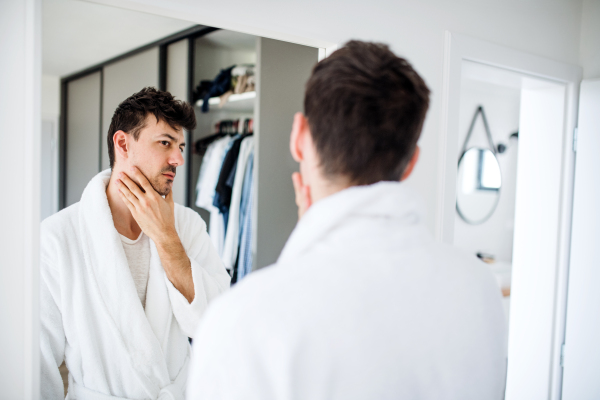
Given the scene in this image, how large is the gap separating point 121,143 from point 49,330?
1.39ft

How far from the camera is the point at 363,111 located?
1.87ft

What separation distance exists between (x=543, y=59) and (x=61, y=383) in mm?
2053

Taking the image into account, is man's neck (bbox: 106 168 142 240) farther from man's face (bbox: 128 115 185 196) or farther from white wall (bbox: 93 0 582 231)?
white wall (bbox: 93 0 582 231)

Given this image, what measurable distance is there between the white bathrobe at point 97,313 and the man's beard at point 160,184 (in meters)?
0.10

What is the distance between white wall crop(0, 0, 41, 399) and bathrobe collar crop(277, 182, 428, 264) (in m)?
0.59

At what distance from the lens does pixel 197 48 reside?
1.06m

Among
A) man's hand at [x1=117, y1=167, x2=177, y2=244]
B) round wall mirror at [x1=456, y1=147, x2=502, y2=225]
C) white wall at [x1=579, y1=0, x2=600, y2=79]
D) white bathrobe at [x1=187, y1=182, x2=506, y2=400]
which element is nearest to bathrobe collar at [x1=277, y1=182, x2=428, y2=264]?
white bathrobe at [x1=187, y1=182, x2=506, y2=400]

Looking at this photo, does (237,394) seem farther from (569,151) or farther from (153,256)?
(569,151)

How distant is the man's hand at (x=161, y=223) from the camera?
949mm

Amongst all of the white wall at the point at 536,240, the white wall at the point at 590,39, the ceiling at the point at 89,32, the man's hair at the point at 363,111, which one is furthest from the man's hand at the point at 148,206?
the white wall at the point at 590,39

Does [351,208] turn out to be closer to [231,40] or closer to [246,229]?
[246,229]

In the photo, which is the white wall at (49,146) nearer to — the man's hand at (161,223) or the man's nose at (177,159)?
the man's hand at (161,223)

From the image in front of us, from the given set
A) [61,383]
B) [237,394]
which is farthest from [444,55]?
[61,383]

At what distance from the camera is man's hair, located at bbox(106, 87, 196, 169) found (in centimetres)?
93
